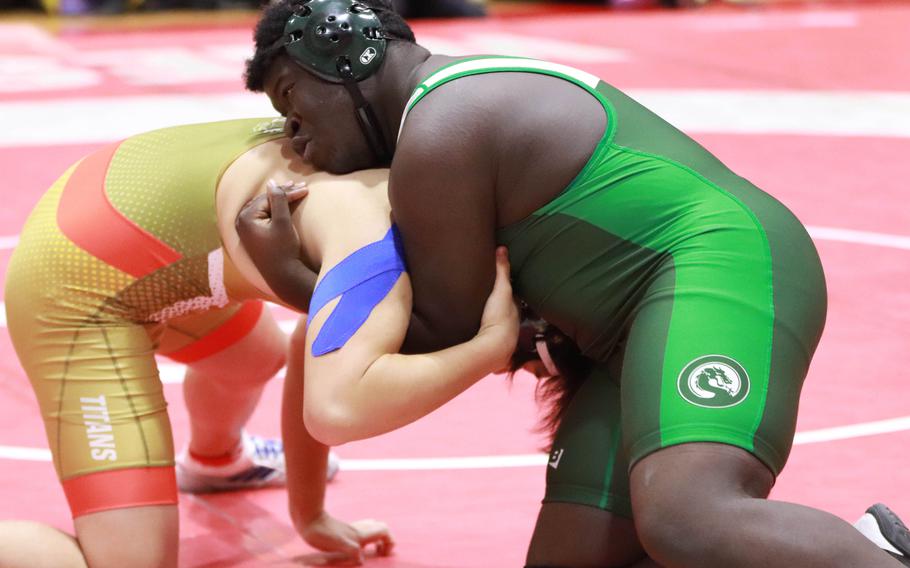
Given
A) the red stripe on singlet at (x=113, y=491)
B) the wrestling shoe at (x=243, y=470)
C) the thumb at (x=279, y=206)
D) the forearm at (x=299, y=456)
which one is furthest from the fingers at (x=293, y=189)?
the wrestling shoe at (x=243, y=470)

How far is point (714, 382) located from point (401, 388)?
550 mm

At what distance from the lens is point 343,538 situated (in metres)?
3.21

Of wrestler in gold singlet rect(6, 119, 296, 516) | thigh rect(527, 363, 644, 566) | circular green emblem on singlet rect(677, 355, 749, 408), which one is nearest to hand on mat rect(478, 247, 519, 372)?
thigh rect(527, 363, 644, 566)

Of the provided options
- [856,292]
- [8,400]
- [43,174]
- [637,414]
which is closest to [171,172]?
[637,414]

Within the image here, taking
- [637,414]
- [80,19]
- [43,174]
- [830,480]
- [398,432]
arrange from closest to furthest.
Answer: [637,414]
[830,480]
[398,432]
[43,174]
[80,19]

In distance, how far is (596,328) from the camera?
2.66 meters

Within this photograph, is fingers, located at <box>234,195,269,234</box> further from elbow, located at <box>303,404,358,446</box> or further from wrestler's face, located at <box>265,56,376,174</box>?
elbow, located at <box>303,404,358,446</box>

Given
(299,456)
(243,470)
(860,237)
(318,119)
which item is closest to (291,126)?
(318,119)

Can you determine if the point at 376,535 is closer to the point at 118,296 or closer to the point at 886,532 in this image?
the point at 118,296

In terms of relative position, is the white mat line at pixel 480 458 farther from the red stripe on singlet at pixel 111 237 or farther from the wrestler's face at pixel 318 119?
the wrestler's face at pixel 318 119

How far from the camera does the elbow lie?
2.51 metres

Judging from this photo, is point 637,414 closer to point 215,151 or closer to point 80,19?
point 215,151

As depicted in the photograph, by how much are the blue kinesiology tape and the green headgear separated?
1.07 ft

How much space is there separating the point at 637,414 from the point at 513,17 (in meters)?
10.6
